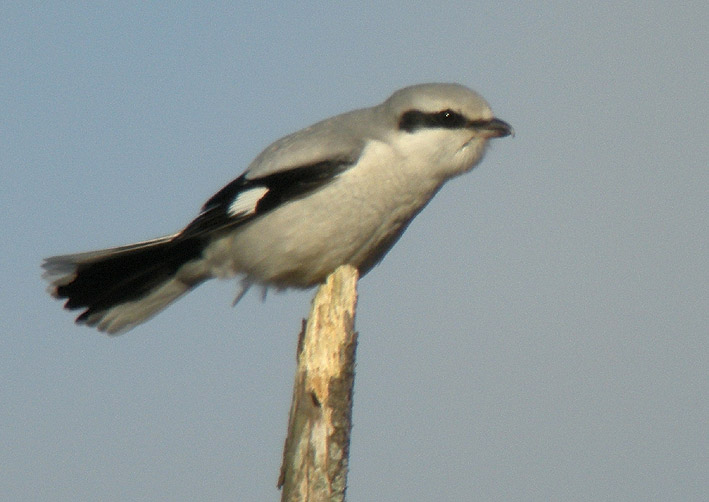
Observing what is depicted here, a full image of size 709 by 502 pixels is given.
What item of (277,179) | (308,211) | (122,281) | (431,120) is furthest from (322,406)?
(122,281)

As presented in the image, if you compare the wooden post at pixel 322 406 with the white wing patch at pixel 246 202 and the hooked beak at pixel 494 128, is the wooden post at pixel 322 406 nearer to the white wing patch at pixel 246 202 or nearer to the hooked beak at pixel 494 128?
the white wing patch at pixel 246 202

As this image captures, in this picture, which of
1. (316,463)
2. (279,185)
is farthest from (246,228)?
(316,463)

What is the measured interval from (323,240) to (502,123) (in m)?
1.10

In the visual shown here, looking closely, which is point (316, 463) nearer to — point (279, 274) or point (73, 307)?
point (279, 274)

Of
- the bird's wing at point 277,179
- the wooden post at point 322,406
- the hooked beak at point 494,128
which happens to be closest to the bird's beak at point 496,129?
the hooked beak at point 494,128

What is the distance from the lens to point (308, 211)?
193 inches

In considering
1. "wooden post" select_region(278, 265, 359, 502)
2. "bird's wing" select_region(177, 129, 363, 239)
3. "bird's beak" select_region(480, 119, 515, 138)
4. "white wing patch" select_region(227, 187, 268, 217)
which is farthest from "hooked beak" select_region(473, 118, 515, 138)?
"wooden post" select_region(278, 265, 359, 502)

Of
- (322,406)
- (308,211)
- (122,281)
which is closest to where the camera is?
(322,406)

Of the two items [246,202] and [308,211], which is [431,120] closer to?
[308,211]

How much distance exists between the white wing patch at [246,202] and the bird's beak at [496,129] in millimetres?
1133

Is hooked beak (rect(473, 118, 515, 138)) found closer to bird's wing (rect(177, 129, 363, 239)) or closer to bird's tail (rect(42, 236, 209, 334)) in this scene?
bird's wing (rect(177, 129, 363, 239))

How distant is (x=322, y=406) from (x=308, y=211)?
150 centimetres

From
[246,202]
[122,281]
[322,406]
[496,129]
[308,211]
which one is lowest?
[322,406]

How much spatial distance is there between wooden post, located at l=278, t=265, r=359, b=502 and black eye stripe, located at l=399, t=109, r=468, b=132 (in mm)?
1362
